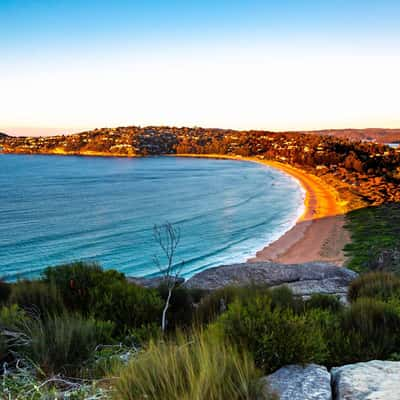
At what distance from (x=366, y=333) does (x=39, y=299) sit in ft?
15.8

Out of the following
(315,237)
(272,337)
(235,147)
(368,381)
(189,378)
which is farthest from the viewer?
(235,147)

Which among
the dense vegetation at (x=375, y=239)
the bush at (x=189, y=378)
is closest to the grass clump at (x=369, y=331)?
the bush at (x=189, y=378)

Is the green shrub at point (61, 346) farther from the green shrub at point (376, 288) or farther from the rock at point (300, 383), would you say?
the green shrub at point (376, 288)

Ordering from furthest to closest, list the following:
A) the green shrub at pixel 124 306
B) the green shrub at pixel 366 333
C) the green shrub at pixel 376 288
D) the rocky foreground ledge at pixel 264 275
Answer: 1. the rocky foreground ledge at pixel 264 275
2. the green shrub at pixel 376 288
3. the green shrub at pixel 124 306
4. the green shrub at pixel 366 333

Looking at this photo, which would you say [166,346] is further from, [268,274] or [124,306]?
[268,274]

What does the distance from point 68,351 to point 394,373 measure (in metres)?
3.00

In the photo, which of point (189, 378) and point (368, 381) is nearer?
point (189, 378)

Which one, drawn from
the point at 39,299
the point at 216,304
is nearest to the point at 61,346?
the point at 39,299

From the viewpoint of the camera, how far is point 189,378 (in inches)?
105

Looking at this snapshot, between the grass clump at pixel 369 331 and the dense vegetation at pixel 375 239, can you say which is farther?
the dense vegetation at pixel 375 239

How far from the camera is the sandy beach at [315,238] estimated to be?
28.3 meters

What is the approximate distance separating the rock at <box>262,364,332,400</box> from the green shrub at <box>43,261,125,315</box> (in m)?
3.82

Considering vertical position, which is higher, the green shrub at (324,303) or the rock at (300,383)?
the rock at (300,383)

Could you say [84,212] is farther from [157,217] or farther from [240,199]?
[240,199]
